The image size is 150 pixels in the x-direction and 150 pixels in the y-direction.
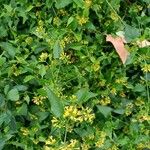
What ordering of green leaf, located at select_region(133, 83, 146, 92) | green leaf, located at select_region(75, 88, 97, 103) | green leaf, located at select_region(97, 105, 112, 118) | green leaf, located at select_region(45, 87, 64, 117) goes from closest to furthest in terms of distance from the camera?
green leaf, located at select_region(45, 87, 64, 117)
green leaf, located at select_region(75, 88, 97, 103)
green leaf, located at select_region(97, 105, 112, 118)
green leaf, located at select_region(133, 83, 146, 92)

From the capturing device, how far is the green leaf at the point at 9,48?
2271mm

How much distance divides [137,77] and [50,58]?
1.53 ft

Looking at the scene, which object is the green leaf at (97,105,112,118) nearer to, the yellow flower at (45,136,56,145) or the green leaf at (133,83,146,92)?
the green leaf at (133,83,146,92)

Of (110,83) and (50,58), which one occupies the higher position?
(50,58)

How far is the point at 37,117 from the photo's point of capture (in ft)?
6.98

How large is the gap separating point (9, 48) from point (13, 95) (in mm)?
301

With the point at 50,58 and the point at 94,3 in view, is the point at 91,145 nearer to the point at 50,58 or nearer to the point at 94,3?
the point at 50,58

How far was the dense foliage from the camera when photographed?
6.81ft

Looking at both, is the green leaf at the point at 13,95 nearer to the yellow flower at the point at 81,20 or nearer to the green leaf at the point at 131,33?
the yellow flower at the point at 81,20

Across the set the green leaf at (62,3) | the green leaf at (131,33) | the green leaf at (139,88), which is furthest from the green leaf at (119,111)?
the green leaf at (62,3)

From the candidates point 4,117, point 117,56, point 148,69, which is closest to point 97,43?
point 117,56

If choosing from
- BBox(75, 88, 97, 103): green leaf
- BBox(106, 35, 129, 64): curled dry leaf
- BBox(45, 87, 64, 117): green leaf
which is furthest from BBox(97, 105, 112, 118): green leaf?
BBox(45, 87, 64, 117): green leaf

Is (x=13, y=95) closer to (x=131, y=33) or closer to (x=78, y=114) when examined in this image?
(x=78, y=114)

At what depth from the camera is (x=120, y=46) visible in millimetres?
2400
